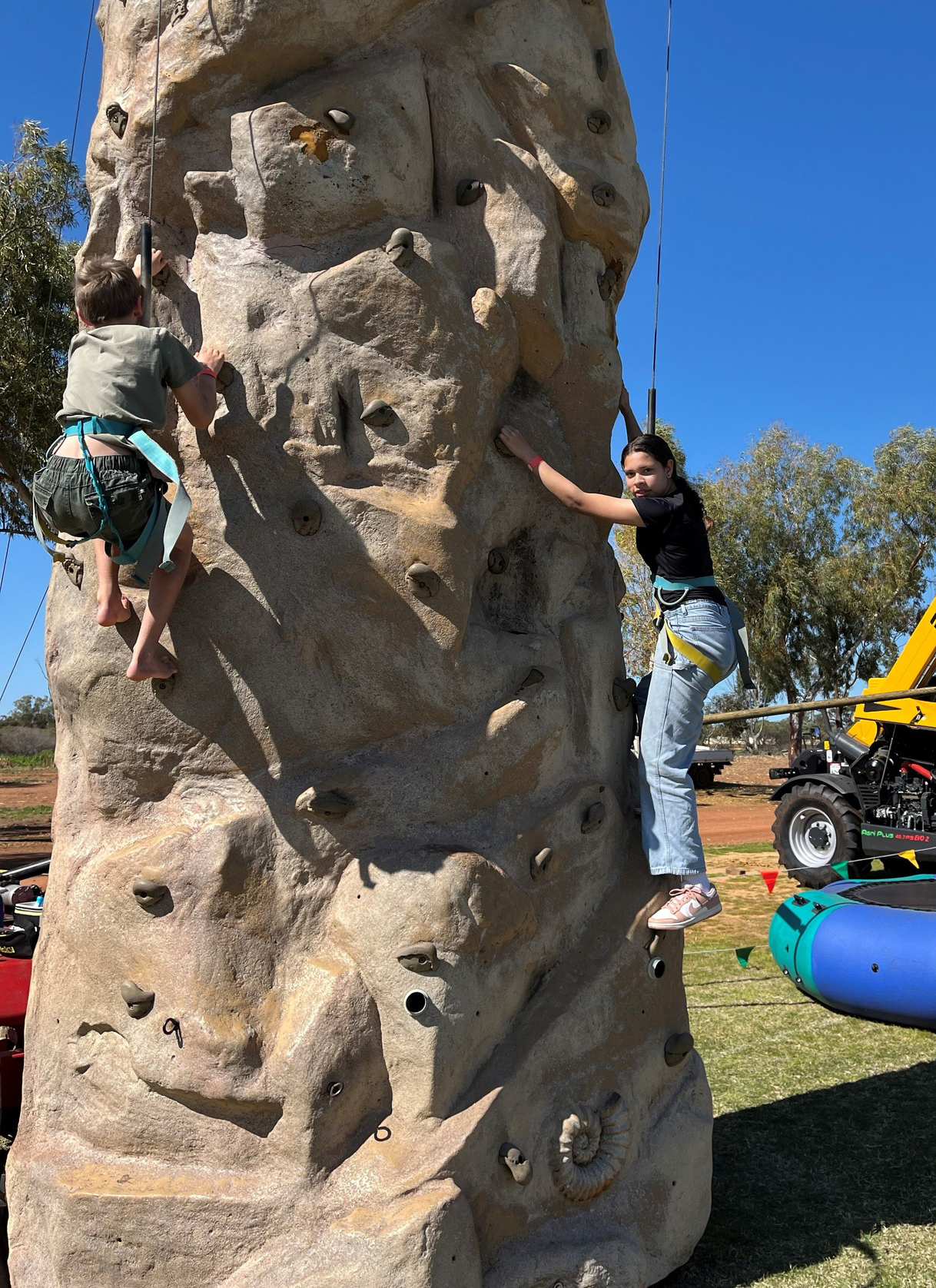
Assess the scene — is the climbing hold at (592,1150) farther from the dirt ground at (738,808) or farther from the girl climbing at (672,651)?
the dirt ground at (738,808)

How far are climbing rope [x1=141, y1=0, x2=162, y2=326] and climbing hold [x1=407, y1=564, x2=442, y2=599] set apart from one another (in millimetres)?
1122

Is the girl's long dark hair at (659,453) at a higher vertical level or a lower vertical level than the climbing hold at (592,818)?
higher

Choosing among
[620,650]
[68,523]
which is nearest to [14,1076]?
[68,523]

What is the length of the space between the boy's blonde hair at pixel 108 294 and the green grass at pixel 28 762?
31812 millimetres

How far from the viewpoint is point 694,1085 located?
13.4ft

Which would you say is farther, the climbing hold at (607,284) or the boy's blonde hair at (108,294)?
the climbing hold at (607,284)

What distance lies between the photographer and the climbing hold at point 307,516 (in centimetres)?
363

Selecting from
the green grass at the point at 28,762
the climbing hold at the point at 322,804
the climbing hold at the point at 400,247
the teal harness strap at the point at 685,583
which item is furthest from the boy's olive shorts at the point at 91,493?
the green grass at the point at 28,762

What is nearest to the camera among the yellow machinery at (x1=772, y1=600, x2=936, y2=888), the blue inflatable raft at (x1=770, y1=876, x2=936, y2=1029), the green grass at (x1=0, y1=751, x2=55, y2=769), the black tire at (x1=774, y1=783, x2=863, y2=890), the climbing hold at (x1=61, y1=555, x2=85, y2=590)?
the climbing hold at (x1=61, y1=555, x2=85, y2=590)

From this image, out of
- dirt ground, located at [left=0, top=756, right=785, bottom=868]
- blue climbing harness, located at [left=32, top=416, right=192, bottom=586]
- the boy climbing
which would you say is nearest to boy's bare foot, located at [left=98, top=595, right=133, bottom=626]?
the boy climbing

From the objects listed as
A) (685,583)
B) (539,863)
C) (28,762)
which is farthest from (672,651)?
(28,762)

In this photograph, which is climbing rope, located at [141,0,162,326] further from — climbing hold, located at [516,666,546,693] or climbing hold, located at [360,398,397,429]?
climbing hold, located at [516,666,546,693]

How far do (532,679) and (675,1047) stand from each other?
4.68 ft

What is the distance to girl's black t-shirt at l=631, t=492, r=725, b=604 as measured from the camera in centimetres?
399
